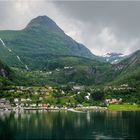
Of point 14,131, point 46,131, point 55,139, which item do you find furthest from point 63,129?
point 55,139

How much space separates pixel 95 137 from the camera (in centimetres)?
10750

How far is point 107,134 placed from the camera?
378 ft

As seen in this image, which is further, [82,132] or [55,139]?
[82,132]

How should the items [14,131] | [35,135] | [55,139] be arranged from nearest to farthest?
[55,139] → [35,135] → [14,131]

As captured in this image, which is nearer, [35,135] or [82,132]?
[35,135]

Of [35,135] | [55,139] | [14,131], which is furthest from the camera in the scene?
[14,131]

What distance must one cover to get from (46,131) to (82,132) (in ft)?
35.1

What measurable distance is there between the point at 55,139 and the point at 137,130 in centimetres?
3185

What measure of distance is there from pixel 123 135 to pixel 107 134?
4781 millimetres

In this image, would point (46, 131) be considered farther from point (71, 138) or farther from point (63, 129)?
point (71, 138)

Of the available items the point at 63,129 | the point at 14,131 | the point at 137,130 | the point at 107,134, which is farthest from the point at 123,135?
the point at 14,131

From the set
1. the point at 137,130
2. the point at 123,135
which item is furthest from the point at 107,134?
the point at 137,130

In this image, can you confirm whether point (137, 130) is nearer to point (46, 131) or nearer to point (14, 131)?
point (46, 131)

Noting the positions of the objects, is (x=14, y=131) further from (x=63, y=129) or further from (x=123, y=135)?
(x=123, y=135)
